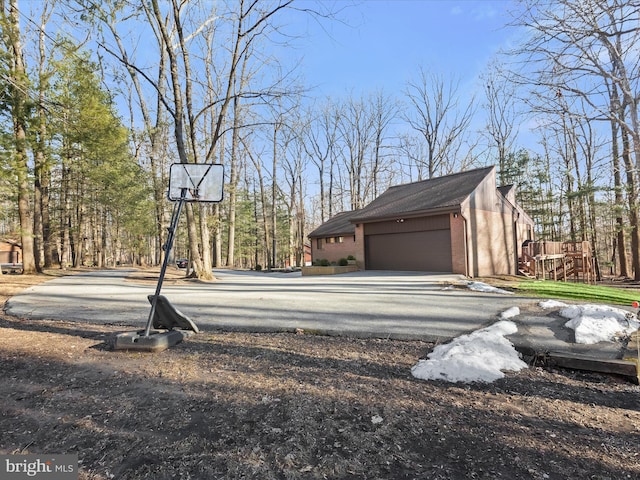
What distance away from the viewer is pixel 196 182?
4719 millimetres

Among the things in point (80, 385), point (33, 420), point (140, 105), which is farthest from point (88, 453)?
point (140, 105)

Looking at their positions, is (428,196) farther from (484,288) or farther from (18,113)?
(18,113)

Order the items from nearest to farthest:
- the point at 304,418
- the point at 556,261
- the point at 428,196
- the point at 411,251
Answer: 1. the point at 304,418
2. the point at 411,251
3. the point at 428,196
4. the point at 556,261

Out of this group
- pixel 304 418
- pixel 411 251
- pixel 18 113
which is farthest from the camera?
pixel 411 251

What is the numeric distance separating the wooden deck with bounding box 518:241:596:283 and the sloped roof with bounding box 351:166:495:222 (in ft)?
18.2

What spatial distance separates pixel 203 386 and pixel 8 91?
15476mm

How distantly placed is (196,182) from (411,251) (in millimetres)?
14325

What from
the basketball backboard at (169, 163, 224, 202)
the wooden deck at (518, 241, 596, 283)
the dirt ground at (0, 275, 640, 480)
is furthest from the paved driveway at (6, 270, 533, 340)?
the wooden deck at (518, 241, 596, 283)

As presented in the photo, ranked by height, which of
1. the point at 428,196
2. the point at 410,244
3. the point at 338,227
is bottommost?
the point at 410,244

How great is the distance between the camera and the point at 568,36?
21.4 ft

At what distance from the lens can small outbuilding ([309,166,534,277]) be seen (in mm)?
15688

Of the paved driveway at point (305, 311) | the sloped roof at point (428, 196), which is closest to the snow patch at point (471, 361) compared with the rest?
the paved driveway at point (305, 311)

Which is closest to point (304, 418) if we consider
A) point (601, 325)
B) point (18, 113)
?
point (601, 325)

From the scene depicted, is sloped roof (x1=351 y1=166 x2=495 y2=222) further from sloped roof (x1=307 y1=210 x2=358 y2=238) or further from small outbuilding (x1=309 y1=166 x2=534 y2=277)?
sloped roof (x1=307 y1=210 x2=358 y2=238)
